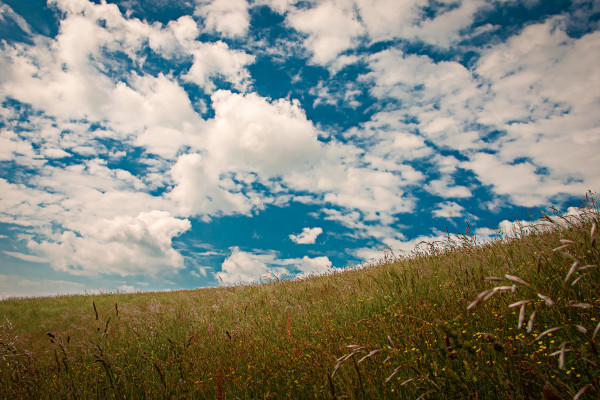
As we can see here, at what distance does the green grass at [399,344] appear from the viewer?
3.04 metres

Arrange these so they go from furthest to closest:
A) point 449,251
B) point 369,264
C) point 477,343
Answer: point 369,264 < point 449,251 < point 477,343

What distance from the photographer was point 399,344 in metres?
4.24

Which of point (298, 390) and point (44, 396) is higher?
point (298, 390)

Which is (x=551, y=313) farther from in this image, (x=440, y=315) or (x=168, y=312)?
(x=168, y=312)

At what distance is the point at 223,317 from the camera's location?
936 centimetres

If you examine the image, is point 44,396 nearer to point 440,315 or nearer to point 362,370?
point 362,370

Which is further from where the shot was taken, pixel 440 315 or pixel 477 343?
pixel 440 315

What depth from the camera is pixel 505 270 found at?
18.1ft

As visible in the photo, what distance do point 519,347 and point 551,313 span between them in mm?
881

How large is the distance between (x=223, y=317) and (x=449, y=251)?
6767mm

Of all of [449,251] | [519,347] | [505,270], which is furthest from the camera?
[449,251]

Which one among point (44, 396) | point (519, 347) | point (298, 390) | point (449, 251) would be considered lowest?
point (44, 396)

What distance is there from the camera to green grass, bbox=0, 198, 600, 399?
120 inches

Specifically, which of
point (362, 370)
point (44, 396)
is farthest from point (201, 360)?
point (362, 370)
